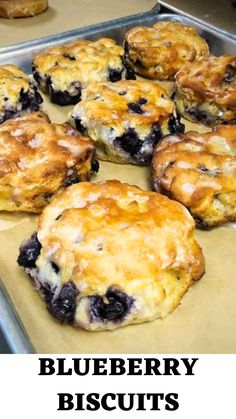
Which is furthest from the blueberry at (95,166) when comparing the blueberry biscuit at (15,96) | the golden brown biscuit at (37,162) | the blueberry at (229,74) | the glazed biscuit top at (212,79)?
the blueberry at (229,74)

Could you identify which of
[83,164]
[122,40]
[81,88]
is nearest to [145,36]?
[122,40]

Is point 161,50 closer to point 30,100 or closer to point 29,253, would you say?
point 30,100

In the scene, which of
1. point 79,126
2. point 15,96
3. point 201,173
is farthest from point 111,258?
point 15,96

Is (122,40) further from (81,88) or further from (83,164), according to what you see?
(83,164)

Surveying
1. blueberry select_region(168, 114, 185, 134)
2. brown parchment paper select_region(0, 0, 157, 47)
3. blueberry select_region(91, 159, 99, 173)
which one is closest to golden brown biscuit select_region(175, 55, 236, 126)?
blueberry select_region(168, 114, 185, 134)

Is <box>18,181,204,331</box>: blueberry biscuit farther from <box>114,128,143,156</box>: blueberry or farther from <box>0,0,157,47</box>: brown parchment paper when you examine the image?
<box>0,0,157,47</box>: brown parchment paper

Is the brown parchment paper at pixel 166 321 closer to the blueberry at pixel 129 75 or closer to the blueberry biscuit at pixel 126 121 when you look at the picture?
the blueberry biscuit at pixel 126 121
